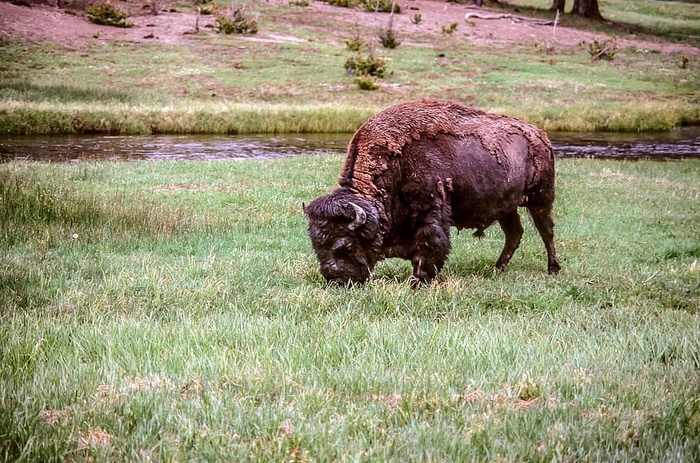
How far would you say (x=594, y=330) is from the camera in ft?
22.1

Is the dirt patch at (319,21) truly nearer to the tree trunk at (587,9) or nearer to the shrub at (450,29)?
the shrub at (450,29)

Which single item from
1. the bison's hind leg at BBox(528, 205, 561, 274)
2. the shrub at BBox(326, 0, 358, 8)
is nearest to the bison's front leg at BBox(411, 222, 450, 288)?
the bison's hind leg at BBox(528, 205, 561, 274)

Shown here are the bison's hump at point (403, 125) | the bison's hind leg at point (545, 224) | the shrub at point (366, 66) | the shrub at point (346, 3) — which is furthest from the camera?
the shrub at point (346, 3)

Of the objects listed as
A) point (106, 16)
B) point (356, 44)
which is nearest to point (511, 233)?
point (356, 44)

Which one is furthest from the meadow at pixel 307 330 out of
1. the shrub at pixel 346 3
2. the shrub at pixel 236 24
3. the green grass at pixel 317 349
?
the shrub at pixel 346 3

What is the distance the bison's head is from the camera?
8078 mm

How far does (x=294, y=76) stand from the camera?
36.8 m

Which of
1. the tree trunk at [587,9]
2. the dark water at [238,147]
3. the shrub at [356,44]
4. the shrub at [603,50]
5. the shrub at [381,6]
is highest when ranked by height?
the tree trunk at [587,9]

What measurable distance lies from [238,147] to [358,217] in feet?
61.5

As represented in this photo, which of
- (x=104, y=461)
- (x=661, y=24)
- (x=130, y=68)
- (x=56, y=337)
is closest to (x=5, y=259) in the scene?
→ (x=56, y=337)

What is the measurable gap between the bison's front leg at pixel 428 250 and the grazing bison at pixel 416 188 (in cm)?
1

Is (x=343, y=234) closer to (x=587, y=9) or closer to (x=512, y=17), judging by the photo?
(x=512, y=17)

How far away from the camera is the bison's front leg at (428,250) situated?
28.6 feet

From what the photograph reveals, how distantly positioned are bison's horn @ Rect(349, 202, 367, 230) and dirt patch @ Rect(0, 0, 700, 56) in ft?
105
